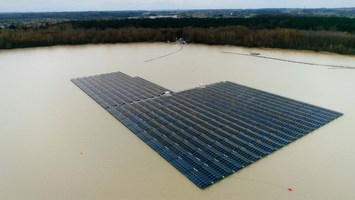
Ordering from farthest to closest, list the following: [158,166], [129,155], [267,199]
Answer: [129,155] < [158,166] < [267,199]

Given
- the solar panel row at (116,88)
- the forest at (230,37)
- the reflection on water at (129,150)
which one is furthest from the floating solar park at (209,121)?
the forest at (230,37)

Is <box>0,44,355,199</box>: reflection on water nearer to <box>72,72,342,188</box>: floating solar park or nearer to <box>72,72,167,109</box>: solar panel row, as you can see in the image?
<box>72,72,342,188</box>: floating solar park

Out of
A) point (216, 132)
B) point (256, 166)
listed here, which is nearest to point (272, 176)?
point (256, 166)

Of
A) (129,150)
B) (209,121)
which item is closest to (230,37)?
(209,121)

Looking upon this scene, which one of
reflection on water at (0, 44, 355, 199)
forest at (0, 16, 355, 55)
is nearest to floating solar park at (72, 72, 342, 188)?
reflection on water at (0, 44, 355, 199)

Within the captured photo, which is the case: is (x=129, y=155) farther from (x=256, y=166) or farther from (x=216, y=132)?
(x=256, y=166)

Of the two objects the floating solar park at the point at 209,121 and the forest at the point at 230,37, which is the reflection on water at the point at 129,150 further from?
the forest at the point at 230,37
